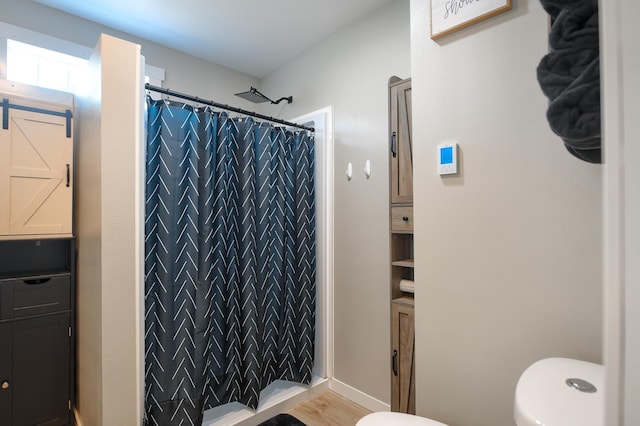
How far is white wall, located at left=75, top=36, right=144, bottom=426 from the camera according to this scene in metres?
1.24

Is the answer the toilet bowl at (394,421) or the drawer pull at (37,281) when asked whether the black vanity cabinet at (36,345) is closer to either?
the drawer pull at (37,281)

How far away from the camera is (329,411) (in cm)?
195

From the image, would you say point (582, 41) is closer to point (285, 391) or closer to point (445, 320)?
point (445, 320)

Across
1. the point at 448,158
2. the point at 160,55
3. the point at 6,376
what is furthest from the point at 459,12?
the point at 6,376

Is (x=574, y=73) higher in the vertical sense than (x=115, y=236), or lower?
higher

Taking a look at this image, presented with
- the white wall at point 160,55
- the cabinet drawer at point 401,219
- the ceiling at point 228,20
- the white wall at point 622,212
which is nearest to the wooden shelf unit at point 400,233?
the cabinet drawer at point 401,219

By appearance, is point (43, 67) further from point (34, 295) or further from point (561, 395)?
point (561, 395)

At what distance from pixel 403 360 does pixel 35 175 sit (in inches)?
85.9

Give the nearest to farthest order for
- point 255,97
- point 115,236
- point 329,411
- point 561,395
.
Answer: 1. point 561,395
2. point 115,236
3. point 329,411
4. point 255,97

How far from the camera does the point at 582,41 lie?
52cm

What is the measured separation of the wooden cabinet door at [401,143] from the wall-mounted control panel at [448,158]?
0.40m

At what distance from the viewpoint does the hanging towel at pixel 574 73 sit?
1.63 feet

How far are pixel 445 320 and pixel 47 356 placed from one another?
2.06m

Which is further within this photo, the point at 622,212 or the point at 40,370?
the point at 40,370
